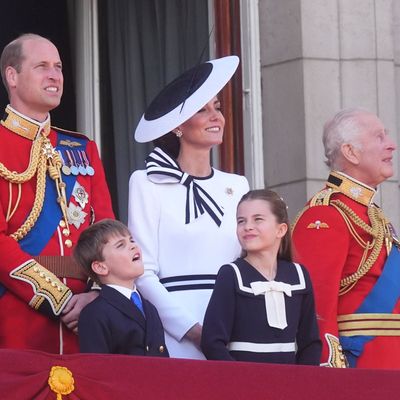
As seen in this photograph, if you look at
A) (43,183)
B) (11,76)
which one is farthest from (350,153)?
(11,76)

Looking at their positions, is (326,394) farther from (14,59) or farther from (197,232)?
(14,59)

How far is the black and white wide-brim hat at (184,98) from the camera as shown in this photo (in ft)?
24.7

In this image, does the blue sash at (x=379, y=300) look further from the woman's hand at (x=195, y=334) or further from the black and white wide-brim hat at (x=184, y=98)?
the black and white wide-brim hat at (x=184, y=98)

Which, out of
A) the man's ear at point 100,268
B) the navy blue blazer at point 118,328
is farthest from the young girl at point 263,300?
the man's ear at point 100,268

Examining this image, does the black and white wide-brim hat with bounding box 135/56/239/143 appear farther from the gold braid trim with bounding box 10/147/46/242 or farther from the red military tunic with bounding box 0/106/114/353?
the gold braid trim with bounding box 10/147/46/242

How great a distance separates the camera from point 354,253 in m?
7.78

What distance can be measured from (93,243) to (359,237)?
4.55 feet

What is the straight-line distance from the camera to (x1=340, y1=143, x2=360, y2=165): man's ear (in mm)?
8008

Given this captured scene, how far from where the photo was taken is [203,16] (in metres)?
9.74

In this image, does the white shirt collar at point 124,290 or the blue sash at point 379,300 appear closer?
the white shirt collar at point 124,290

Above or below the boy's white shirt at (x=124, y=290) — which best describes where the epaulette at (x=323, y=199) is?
above

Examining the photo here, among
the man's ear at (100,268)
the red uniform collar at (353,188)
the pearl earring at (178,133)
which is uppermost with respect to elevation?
the pearl earring at (178,133)

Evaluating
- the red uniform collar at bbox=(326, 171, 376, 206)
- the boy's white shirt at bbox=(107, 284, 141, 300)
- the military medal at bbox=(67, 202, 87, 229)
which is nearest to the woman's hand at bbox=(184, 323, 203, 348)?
the boy's white shirt at bbox=(107, 284, 141, 300)

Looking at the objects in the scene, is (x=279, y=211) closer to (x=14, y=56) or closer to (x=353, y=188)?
(x=353, y=188)
